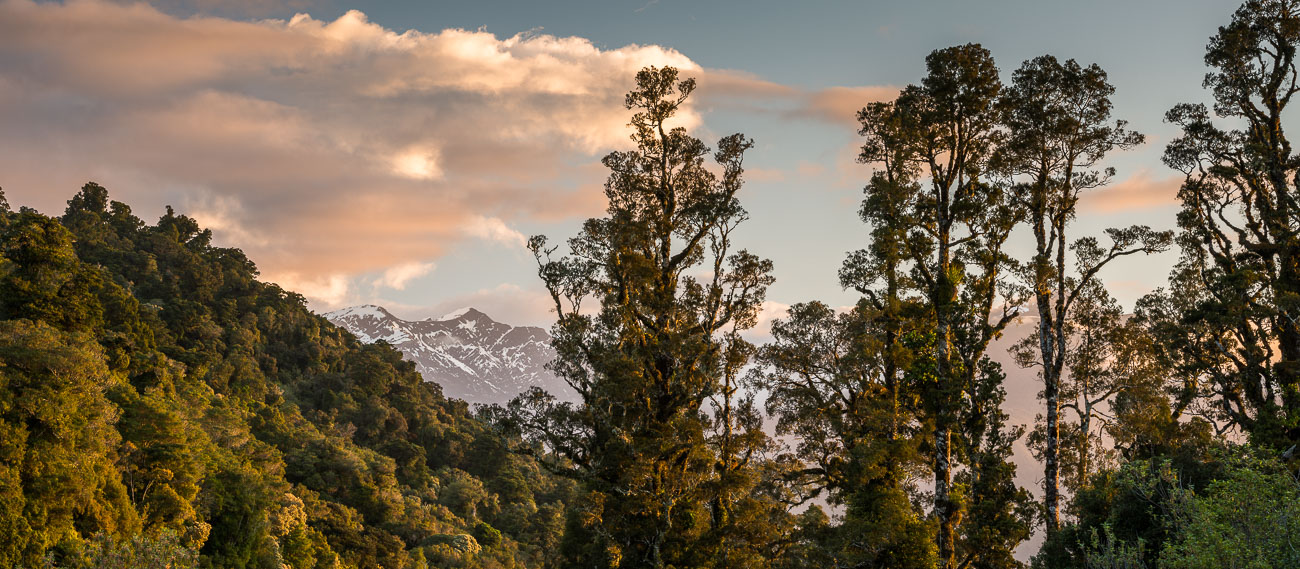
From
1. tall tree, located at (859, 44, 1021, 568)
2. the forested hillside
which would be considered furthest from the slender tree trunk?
the forested hillside

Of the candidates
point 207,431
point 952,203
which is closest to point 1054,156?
point 952,203

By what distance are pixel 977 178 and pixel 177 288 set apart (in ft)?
331

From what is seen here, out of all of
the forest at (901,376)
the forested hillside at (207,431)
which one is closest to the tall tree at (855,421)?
the forest at (901,376)

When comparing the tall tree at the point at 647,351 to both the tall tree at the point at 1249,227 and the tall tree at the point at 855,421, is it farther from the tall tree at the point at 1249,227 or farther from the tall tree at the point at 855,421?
the tall tree at the point at 1249,227

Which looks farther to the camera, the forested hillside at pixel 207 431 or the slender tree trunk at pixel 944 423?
the forested hillside at pixel 207 431

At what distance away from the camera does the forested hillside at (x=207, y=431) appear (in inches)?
1218

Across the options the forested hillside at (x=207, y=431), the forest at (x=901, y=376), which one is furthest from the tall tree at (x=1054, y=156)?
the forested hillside at (x=207, y=431)

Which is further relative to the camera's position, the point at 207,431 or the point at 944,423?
the point at 207,431

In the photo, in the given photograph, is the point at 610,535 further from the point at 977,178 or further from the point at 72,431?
the point at 72,431

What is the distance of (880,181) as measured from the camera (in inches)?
952

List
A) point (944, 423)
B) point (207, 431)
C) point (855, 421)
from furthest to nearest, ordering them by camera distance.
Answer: point (207, 431) → point (855, 421) → point (944, 423)

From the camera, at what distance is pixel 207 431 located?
52.2 m

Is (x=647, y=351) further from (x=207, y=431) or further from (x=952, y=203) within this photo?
(x=207, y=431)

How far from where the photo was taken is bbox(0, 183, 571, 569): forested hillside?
30.9 m
